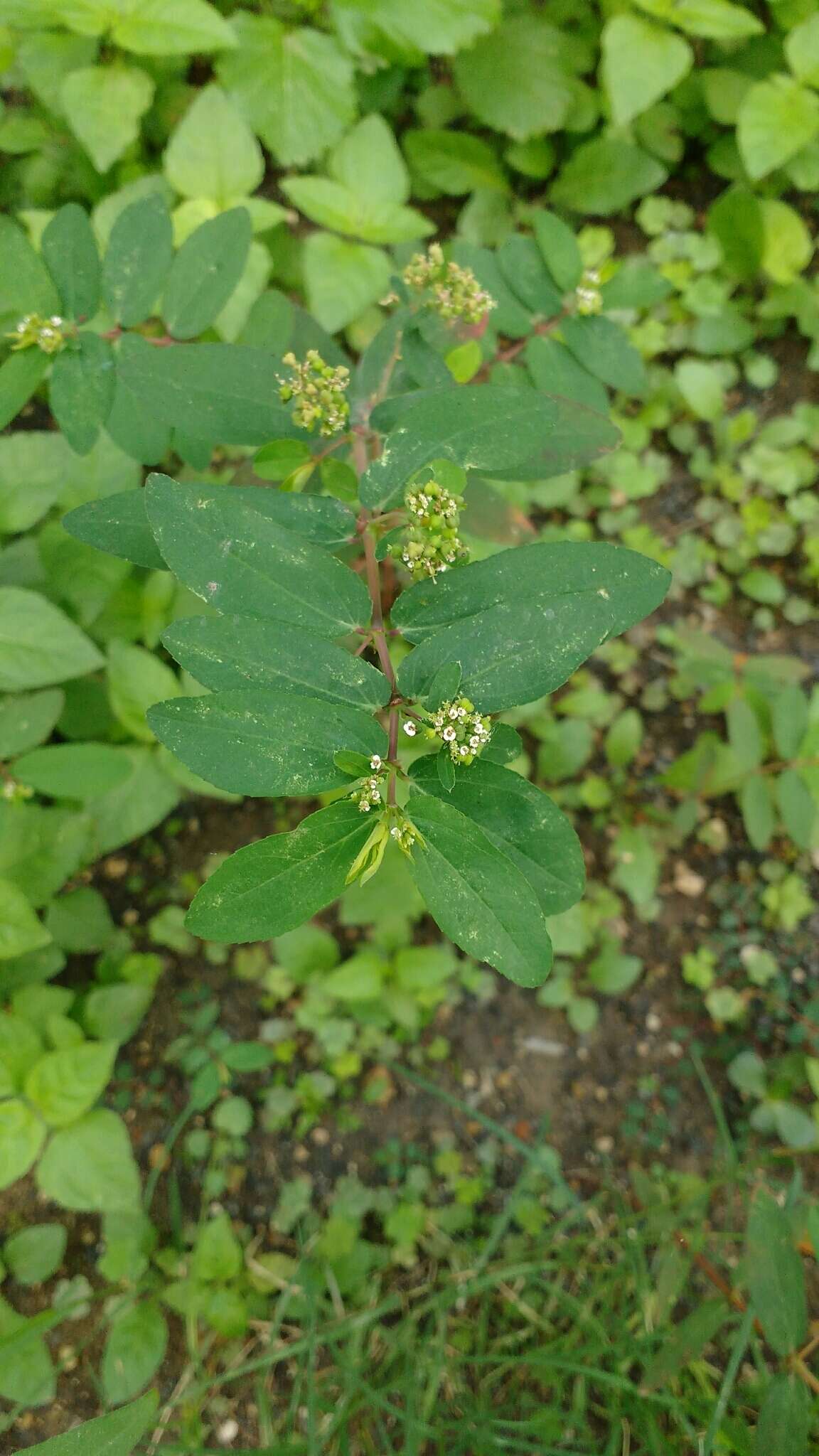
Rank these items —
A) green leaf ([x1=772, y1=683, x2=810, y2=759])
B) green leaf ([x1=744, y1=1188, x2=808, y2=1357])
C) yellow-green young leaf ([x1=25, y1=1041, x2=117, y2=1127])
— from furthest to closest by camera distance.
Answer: green leaf ([x1=772, y1=683, x2=810, y2=759])
yellow-green young leaf ([x1=25, y1=1041, x2=117, y2=1127])
green leaf ([x1=744, y1=1188, x2=808, y2=1357])

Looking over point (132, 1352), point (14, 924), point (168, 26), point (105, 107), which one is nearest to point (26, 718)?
point (14, 924)

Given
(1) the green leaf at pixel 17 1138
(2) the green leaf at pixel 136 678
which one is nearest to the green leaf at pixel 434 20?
(2) the green leaf at pixel 136 678

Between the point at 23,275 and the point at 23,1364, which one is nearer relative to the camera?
the point at 23,275

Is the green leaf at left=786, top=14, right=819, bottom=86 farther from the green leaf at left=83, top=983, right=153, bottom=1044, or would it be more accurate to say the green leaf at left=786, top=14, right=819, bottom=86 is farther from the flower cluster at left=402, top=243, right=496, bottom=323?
the green leaf at left=83, top=983, right=153, bottom=1044

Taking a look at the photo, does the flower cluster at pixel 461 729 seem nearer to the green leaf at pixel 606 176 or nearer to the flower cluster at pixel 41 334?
the flower cluster at pixel 41 334

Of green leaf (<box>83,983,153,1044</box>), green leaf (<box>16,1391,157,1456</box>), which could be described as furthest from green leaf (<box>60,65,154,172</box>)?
green leaf (<box>16,1391,157,1456</box>)

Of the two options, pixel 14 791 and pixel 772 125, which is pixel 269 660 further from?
pixel 772 125
